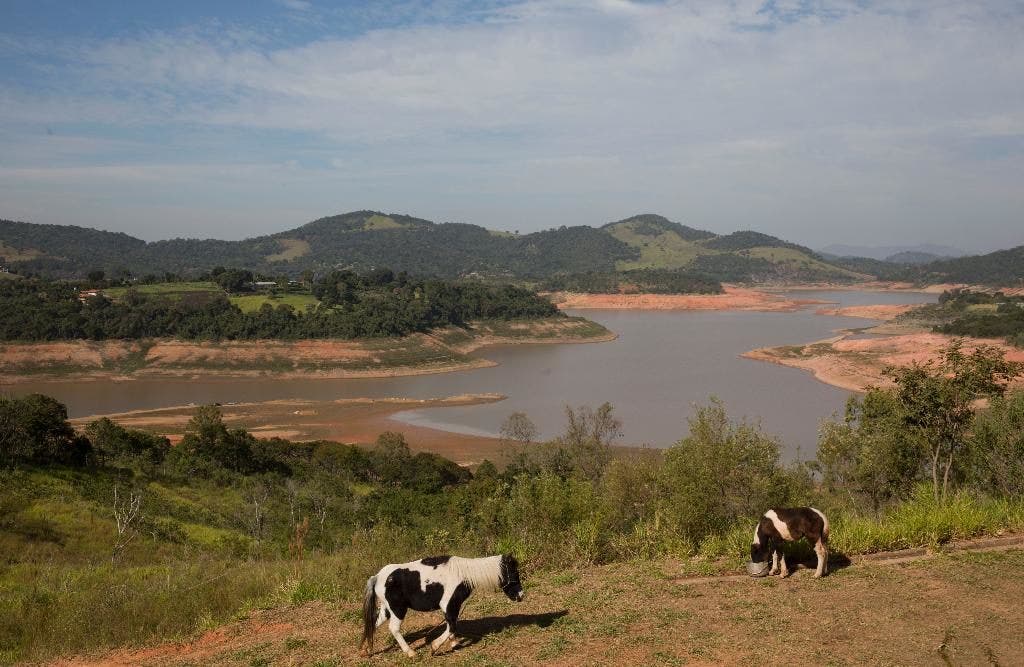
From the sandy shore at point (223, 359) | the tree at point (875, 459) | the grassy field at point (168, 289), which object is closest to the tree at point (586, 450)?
the tree at point (875, 459)

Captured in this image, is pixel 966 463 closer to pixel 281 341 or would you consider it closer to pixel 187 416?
pixel 187 416

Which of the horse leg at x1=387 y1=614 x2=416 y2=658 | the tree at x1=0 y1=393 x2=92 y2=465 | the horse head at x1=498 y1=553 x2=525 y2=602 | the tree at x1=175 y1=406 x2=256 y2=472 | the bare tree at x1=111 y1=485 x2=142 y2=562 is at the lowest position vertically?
the tree at x1=175 y1=406 x2=256 y2=472

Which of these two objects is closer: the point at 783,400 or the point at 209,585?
the point at 209,585

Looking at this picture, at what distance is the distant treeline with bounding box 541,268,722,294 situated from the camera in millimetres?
130375

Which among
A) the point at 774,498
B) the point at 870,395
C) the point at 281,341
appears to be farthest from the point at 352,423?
the point at 774,498

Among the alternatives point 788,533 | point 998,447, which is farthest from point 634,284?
point 788,533

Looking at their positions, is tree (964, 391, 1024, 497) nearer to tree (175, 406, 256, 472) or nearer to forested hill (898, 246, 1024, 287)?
tree (175, 406, 256, 472)

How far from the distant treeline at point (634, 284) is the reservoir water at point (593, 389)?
50466mm

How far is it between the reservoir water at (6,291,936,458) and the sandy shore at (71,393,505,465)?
1775 mm

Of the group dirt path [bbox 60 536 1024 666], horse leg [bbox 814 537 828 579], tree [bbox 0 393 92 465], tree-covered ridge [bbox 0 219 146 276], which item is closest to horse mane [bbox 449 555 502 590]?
dirt path [bbox 60 536 1024 666]

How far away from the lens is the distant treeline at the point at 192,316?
63344 mm

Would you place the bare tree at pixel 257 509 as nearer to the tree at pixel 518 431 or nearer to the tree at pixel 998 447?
the tree at pixel 998 447

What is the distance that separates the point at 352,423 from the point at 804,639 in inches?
1561

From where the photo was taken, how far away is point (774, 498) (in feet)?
35.2
